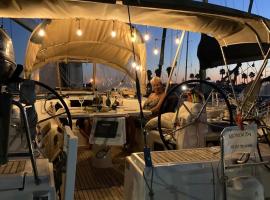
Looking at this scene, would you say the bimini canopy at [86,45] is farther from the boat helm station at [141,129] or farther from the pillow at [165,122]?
the pillow at [165,122]

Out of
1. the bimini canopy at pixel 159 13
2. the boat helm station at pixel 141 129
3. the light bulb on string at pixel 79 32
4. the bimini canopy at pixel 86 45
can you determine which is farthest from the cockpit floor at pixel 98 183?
the light bulb on string at pixel 79 32

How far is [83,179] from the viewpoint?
367cm

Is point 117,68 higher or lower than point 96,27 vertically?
lower

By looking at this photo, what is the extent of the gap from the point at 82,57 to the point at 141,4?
4548 mm

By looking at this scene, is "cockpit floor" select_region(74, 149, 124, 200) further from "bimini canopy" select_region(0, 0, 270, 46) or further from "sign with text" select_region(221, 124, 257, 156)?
"bimini canopy" select_region(0, 0, 270, 46)

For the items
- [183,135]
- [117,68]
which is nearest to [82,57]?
[117,68]

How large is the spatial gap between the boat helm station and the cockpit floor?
0.01 metres

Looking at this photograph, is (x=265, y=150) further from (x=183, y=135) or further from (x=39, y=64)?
(x=39, y=64)

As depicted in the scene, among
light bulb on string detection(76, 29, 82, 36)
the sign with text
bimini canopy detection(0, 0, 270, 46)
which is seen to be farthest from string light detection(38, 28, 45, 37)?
the sign with text

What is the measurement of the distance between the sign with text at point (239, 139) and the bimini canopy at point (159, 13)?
2.99 ft

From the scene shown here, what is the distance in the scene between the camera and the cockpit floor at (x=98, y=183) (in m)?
3.16

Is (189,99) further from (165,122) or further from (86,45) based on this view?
(86,45)

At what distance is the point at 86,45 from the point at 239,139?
4.56 m

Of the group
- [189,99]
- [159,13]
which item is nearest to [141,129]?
[189,99]
